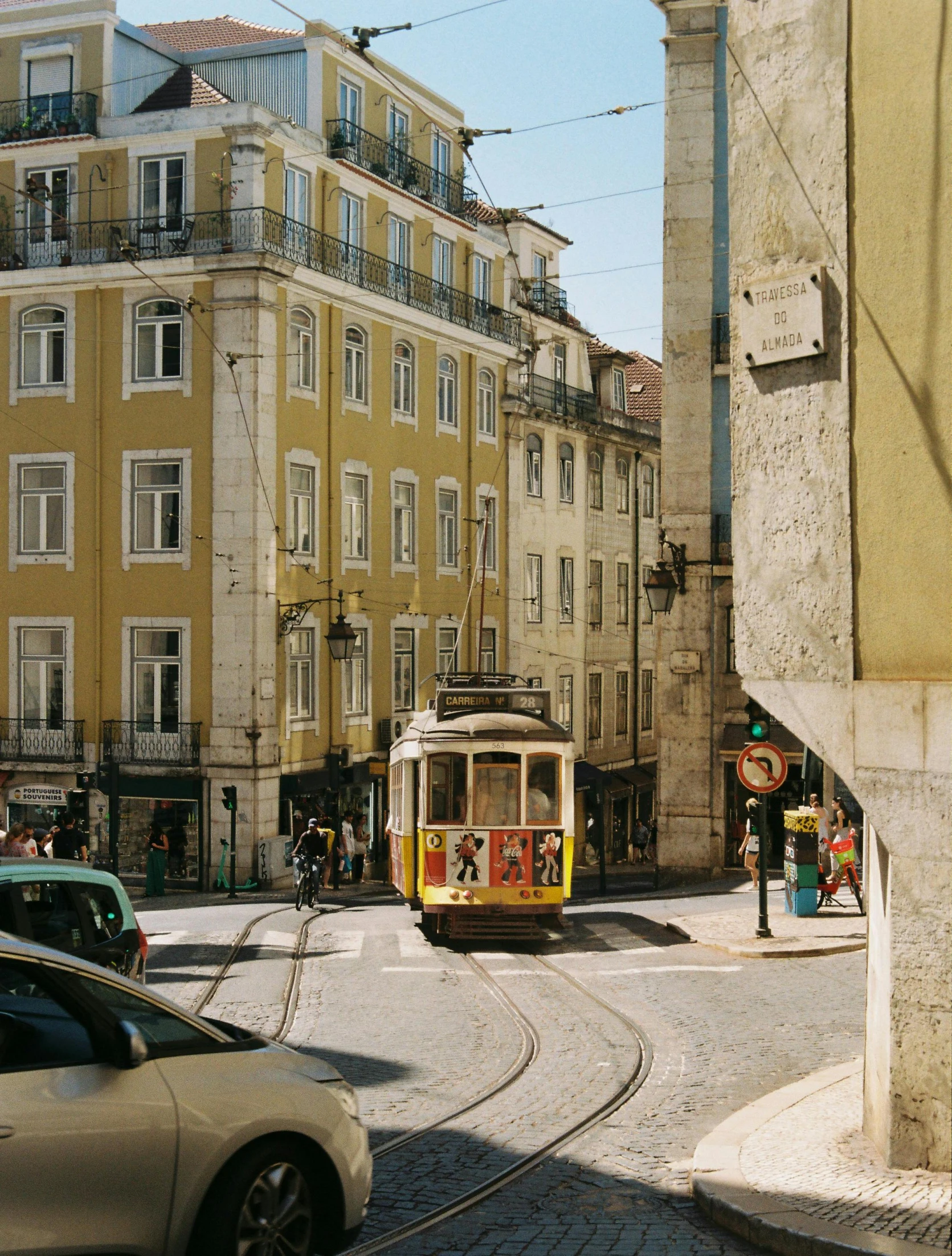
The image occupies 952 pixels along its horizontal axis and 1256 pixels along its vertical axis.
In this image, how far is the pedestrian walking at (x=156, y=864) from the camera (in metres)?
31.7

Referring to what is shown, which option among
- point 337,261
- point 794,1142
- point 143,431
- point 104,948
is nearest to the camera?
point 794,1142

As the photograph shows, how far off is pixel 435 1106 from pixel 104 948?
8.57ft

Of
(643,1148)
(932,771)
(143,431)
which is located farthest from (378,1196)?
(143,431)

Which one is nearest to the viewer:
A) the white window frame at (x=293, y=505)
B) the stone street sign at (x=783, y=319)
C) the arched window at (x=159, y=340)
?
the stone street sign at (x=783, y=319)

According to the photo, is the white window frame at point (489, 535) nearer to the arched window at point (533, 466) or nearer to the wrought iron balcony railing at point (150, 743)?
the arched window at point (533, 466)

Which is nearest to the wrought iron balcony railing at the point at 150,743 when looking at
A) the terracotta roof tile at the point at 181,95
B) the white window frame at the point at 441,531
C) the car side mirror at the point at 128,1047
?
the white window frame at the point at 441,531

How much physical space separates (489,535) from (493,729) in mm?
24028

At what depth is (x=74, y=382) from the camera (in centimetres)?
3431

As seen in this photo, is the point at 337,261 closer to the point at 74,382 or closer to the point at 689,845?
the point at 74,382

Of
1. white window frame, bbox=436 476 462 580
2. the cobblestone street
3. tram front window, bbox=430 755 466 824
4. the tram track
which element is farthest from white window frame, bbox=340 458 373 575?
the tram track

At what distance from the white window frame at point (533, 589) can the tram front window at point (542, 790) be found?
25.3 meters

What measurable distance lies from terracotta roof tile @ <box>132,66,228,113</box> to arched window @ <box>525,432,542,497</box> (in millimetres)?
13902

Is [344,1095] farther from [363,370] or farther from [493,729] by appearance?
[363,370]

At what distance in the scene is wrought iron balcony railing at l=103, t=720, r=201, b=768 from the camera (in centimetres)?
3303
